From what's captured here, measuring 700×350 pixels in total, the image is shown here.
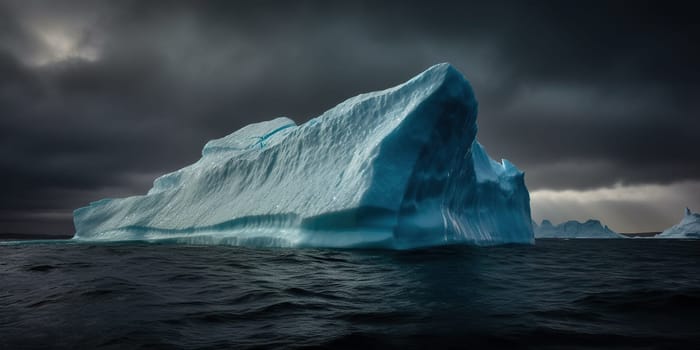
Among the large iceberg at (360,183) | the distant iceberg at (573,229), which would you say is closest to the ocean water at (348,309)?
the large iceberg at (360,183)

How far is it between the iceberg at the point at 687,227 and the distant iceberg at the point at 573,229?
464cm

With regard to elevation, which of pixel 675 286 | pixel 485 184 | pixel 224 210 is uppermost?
pixel 485 184

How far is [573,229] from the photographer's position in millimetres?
43438

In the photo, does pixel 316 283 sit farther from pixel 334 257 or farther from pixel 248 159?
pixel 248 159

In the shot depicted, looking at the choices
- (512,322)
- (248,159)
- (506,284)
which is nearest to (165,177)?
(248,159)

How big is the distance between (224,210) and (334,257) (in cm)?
679

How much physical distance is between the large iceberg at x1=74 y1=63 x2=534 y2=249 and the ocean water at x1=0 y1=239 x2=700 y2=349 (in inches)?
140

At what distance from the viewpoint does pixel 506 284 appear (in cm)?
475

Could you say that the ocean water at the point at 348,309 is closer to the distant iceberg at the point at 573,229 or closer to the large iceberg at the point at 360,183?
the large iceberg at the point at 360,183

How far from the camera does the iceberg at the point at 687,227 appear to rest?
121 ft

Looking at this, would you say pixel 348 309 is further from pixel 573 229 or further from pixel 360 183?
pixel 573 229

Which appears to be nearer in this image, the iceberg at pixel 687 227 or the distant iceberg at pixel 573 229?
the iceberg at pixel 687 227

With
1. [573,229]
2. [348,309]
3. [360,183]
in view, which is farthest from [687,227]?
[348,309]

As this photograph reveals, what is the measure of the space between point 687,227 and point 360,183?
43.4 meters
